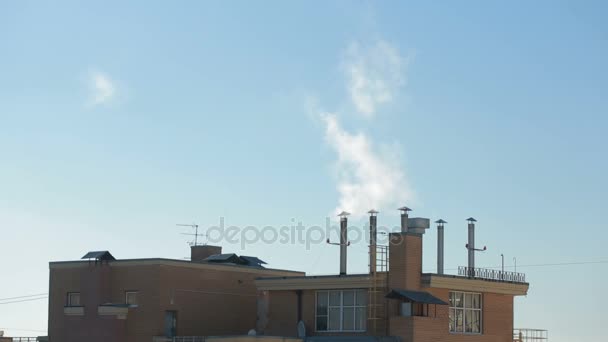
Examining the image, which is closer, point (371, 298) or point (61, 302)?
point (371, 298)

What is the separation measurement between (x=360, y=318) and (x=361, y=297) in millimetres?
1090

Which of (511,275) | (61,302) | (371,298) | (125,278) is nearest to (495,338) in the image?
(511,275)

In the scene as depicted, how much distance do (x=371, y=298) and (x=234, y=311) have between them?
11.4 metres

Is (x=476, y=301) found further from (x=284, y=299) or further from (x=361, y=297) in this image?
(x=284, y=299)

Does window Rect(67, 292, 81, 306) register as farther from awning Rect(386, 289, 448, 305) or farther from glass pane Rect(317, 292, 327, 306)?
awning Rect(386, 289, 448, 305)

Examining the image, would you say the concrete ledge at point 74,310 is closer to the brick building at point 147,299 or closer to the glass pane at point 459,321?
the brick building at point 147,299

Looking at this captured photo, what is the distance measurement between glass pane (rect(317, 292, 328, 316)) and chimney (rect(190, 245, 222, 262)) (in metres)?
13.6

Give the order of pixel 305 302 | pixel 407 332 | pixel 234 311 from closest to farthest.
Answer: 1. pixel 407 332
2. pixel 305 302
3. pixel 234 311

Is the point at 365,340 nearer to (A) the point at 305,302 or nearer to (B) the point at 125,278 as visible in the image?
(A) the point at 305,302

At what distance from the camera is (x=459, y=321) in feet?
211

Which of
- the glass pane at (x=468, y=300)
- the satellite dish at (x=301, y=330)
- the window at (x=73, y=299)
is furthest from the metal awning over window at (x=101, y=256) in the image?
the glass pane at (x=468, y=300)

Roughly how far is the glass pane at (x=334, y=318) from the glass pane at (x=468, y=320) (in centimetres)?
678

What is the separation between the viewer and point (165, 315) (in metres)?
67.1

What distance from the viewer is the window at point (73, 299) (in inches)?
2763
